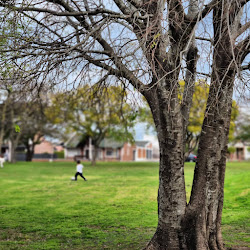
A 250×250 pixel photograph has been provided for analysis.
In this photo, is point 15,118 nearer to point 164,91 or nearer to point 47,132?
point 47,132

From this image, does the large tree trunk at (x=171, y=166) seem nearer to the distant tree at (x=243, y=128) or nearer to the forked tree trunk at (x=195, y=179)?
the forked tree trunk at (x=195, y=179)

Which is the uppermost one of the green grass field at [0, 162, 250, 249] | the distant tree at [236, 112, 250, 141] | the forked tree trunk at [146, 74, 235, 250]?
the distant tree at [236, 112, 250, 141]

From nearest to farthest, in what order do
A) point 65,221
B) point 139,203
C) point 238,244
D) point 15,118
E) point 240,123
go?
point 238,244
point 65,221
point 139,203
point 15,118
point 240,123

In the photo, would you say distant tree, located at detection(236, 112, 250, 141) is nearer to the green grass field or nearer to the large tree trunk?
the green grass field

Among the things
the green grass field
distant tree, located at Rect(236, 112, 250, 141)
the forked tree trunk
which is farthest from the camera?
distant tree, located at Rect(236, 112, 250, 141)

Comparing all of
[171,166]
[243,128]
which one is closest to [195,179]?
[171,166]

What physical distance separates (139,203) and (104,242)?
528 cm

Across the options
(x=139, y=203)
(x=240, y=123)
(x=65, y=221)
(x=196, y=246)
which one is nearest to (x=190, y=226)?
(x=196, y=246)

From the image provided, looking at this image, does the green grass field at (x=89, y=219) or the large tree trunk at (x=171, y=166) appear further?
the green grass field at (x=89, y=219)

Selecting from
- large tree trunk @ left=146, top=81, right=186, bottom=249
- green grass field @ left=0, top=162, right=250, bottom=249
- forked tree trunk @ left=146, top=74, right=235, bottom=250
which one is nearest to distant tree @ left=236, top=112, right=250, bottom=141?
green grass field @ left=0, top=162, right=250, bottom=249

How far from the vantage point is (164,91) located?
6102 mm

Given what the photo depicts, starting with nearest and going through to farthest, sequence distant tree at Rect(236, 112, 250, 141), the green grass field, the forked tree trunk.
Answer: the forked tree trunk, the green grass field, distant tree at Rect(236, 112, 250, 141)

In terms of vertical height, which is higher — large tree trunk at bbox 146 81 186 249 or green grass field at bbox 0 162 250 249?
large tree trunk at bbox 146 81 186 249

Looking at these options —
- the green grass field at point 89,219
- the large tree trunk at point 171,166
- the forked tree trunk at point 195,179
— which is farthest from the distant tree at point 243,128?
the large tree trunk at point 171,166
